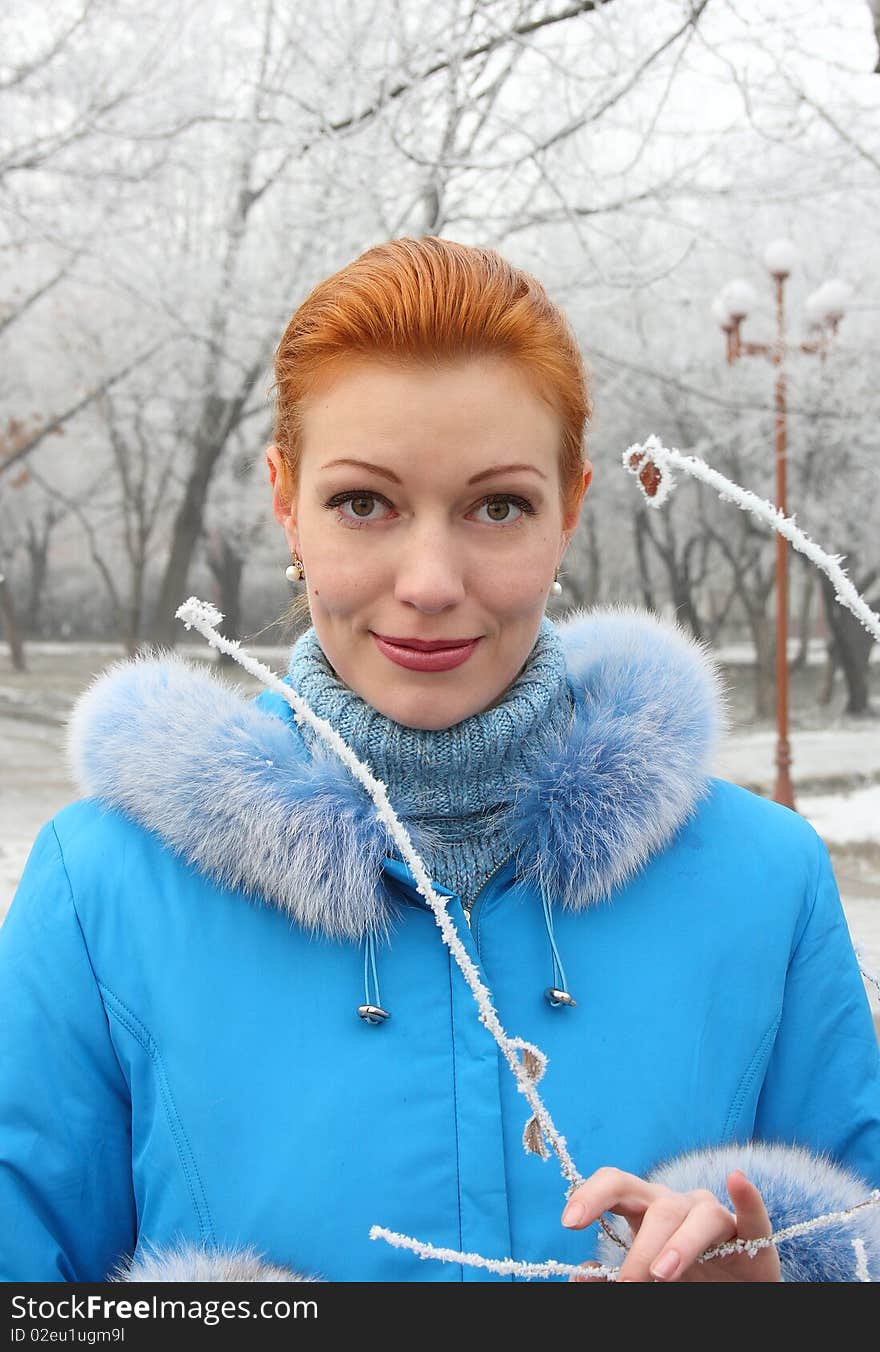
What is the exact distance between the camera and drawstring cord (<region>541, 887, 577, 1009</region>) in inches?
53.2

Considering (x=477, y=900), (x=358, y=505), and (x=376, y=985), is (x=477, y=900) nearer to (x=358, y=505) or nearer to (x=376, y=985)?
(x=376, y=985)

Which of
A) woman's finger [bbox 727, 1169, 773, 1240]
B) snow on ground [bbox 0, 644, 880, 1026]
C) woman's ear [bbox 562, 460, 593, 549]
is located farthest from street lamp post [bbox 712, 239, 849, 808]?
woman's finger [bbox 727, 1169, 773, 1240]

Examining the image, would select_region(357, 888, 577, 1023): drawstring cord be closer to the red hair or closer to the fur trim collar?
the fur trim collar

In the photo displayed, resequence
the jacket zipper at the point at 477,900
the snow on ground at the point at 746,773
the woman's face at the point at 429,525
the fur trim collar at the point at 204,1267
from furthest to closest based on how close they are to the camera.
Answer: the snow on ground at the point at 746,773, the jacket zipper at the point at 477,900, the woman's face at the point at 429,525, the fur trim collar at the point at 204,1267

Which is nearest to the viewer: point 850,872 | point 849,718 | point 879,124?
point 879,124

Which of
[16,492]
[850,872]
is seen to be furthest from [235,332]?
[850,872]

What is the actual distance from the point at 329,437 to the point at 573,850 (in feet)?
1.77

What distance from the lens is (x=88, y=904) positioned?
4.41 feet

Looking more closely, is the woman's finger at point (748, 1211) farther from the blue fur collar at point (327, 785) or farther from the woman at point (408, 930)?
the blue fur collar at point (327, 785)

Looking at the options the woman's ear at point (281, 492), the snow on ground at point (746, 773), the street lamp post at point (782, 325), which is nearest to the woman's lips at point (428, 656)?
the woman's ear at point (281, 492)

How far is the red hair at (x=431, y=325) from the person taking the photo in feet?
4.27

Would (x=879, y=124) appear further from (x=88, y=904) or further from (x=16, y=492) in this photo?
(x=16, y=492)

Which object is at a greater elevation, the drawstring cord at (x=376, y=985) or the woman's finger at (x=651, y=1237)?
the drawstring cord at (x=376, y=985)

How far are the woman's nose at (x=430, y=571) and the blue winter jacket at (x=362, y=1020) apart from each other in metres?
0.25
